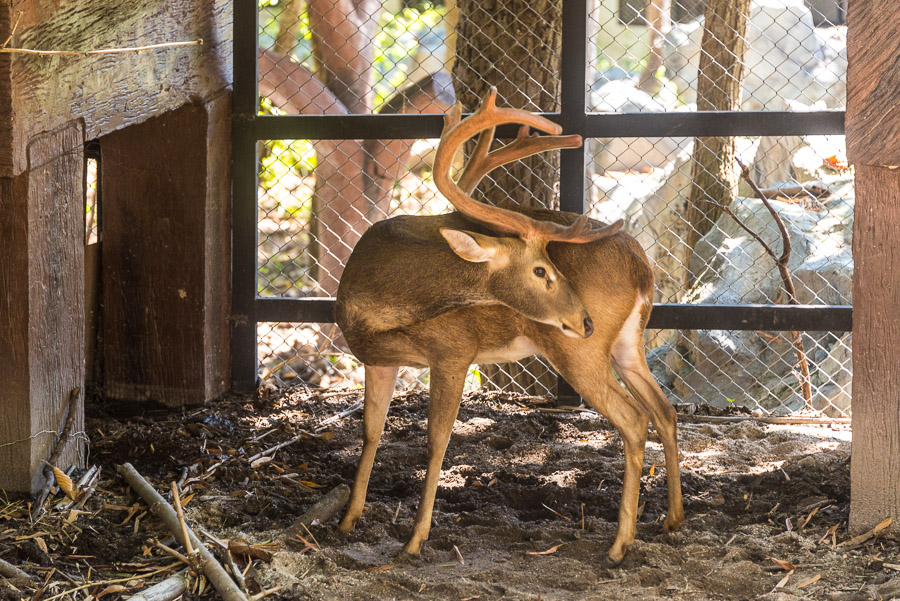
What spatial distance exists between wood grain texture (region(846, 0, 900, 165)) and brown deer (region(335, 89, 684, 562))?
847 millimetres

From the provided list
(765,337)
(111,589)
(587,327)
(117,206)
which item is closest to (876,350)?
(587,327)

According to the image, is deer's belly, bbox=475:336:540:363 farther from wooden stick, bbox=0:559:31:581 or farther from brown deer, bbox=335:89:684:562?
wooden stick, bbox=0:559:31:581

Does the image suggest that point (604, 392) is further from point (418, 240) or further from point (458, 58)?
point (458, 58)

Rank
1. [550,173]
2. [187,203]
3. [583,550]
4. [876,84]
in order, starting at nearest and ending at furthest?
[876,84] < [583,550] < [187,203] < [550,173]

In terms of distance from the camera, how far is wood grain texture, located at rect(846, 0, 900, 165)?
10.3 feet

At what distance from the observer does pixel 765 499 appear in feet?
12.7

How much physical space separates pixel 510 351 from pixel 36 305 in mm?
1838

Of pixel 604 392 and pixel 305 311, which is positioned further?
pixel 305 311

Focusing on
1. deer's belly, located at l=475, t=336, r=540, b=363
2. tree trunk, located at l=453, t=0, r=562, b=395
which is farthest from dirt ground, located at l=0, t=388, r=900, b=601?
tree trunk, located at l=453, t=0, r=562, b=395

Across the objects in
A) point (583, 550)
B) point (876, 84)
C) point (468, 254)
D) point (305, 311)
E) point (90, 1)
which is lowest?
point (583, 550)

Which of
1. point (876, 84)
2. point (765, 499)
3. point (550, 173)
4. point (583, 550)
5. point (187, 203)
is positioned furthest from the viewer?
point (550, 173)

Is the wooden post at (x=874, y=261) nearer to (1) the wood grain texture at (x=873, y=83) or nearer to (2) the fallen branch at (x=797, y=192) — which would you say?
(1) the wood grain texture at (x=873, y=83)

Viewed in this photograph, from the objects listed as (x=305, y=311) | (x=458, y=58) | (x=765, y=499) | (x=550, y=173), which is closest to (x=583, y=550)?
(x=765, y=499)

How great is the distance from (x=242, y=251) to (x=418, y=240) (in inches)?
82.0
